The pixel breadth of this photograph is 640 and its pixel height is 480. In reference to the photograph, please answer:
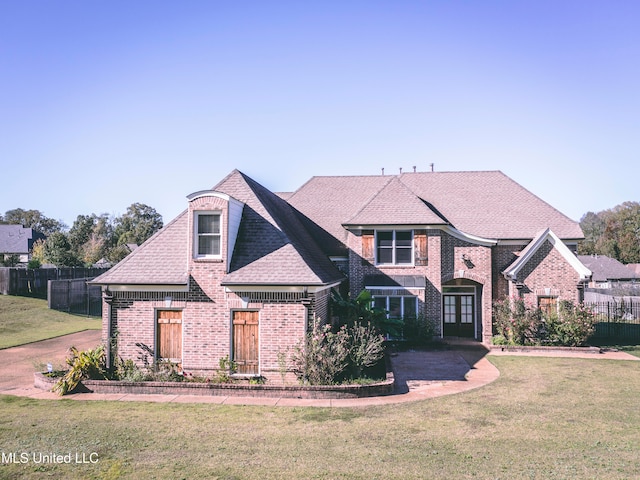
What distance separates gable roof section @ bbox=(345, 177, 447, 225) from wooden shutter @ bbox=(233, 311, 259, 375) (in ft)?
29.1

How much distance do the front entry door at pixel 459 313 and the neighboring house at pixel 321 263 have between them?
0.05m

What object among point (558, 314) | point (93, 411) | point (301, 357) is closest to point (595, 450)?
point (301, 357)

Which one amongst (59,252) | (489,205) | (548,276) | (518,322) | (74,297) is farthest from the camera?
(59,252)

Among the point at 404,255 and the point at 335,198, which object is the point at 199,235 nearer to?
the point at 404,255

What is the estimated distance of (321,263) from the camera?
62.0 ft

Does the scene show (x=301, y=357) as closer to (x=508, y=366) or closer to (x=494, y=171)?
(x=508, y=366)

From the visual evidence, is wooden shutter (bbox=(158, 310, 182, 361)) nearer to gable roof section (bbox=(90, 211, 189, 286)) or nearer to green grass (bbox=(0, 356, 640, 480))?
gable roof section (bbox=(90, 211, 189, 286))

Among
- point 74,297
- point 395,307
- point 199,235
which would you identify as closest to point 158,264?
point 199,235

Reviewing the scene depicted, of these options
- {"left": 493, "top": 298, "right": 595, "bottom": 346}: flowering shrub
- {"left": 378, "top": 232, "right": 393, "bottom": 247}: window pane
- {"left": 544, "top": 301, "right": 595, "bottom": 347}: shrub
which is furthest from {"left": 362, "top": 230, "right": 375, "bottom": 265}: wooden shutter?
{"left": 544, "top": 301, "right": 595, "bottom": 347}: shrub

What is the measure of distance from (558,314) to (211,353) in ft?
49.9

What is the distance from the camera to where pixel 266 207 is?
17438 millimetres

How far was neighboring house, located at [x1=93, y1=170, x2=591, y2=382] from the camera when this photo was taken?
14750mm

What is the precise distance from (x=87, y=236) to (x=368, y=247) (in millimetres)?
69493

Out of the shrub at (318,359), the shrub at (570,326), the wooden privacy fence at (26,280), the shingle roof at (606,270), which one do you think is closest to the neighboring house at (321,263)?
the shrub at (318,359)
